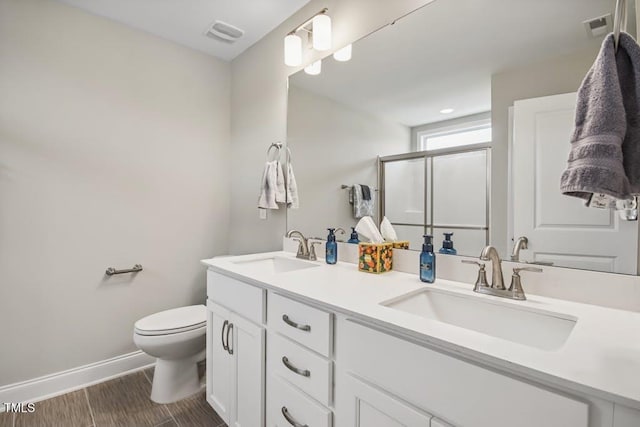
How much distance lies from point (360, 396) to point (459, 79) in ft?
4.13

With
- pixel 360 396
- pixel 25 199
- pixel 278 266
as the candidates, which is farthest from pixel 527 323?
pixel 25 199

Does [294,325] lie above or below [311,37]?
below

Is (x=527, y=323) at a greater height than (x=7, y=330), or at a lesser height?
greater

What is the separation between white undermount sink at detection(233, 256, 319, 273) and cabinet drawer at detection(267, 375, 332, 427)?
65cm

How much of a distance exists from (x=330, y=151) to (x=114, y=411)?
196 centimetres

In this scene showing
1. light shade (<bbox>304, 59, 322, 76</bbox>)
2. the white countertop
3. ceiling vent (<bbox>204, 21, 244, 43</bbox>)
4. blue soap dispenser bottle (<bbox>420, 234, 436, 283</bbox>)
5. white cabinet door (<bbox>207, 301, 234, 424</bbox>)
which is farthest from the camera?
ceiling vent (<bbox>204, 21, 244, 43</bbox>)

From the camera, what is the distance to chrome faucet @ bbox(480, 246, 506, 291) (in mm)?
1022

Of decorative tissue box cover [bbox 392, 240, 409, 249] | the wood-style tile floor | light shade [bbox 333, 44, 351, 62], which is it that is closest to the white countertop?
decorative tissue box cover [bbox 392, 240, 409, 249]

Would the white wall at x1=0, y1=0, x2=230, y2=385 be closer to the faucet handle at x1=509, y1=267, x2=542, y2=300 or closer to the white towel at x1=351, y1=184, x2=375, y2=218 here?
the white towel at x1=351, y1=184, x2=375, y2=218

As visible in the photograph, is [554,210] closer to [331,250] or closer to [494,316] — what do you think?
[494,316]

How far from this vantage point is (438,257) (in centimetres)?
127

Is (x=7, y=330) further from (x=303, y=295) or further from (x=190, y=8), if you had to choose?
(x=190, y=8)

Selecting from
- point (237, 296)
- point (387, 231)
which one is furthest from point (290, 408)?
point (387, 231)

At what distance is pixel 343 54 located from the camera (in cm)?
171
